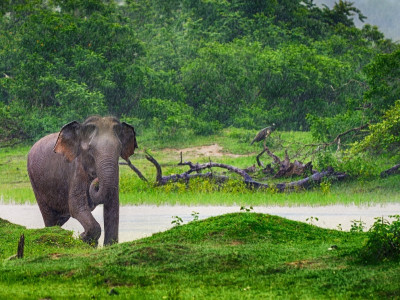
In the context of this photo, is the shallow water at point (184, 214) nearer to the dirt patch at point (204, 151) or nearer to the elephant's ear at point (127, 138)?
the elephant's ear at point (127, 138)

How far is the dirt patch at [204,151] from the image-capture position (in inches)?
1244

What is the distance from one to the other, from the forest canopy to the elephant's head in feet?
49.0

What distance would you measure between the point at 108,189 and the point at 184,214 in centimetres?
609

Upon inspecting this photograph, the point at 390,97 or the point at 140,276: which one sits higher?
the point at 390,97

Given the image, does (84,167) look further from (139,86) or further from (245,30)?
(245,30)

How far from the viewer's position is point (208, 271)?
9430 mm

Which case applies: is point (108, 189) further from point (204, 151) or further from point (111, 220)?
point (204, 151)

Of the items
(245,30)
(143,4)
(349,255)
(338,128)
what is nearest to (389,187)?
(338,128)

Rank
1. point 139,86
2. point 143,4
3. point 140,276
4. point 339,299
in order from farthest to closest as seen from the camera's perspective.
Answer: point 143,4, point 139,86, point 140,276, point 339,299

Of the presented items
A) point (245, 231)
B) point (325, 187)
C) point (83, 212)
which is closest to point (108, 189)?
point (83, 212)

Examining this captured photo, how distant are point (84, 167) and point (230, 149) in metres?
18.2

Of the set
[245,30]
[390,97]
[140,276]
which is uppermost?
[245,30]

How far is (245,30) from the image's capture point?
44.4 m

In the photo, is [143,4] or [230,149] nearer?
[230,149]
